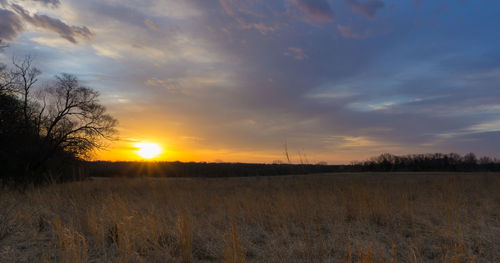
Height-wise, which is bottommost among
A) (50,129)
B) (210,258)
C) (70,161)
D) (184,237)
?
(210,258)

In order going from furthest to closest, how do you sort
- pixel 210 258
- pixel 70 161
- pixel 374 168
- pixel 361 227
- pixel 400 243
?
pixel 374 168 < pixel 70 161 < pixel 361 227 < pixel 400 243 < pixel 210 258

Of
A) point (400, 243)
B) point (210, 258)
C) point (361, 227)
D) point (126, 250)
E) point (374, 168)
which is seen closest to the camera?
point (126, 250)

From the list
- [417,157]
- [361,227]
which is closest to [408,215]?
[361,227]

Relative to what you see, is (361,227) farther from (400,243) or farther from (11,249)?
(11,249)

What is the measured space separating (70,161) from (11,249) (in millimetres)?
25406

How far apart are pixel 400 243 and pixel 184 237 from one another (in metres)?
3.60

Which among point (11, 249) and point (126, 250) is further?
point (11, 249)

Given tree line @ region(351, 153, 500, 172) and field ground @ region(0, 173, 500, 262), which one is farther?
tree line @ region(351, 153, 500, 172)

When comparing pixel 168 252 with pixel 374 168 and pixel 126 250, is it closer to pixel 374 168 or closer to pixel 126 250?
pixel 126 250

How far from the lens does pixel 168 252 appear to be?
4230mm

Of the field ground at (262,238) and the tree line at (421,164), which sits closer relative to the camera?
the field ground at (262,238)

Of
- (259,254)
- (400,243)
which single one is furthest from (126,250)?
(400,243)

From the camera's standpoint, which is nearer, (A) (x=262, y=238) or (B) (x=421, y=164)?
(A) (x=262, y=238)

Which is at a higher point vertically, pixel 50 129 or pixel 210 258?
pixel 50 129
